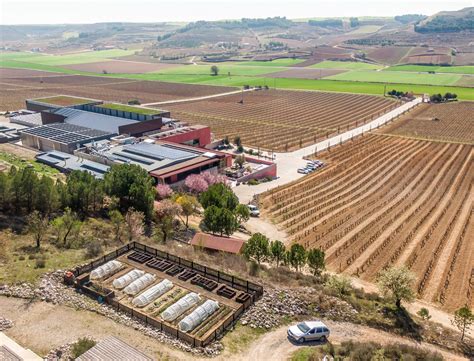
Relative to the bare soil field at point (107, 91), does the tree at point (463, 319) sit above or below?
below

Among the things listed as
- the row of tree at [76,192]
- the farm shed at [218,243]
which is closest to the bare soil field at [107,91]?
the row of tree at [76,192]

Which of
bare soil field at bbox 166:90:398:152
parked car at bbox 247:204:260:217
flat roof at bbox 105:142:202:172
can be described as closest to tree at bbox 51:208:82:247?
flat roof at bbox 105:142:202:172

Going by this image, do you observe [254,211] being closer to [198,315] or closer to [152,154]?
[152,154]

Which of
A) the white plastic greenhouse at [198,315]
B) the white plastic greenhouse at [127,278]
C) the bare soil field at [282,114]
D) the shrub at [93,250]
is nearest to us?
the white plastic greenhouse at [198,315]

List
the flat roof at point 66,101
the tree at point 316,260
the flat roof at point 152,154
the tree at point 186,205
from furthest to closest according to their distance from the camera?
the flat roof at point 66,101
the flat roof at point 152,154
the tree at point 186,205
the tree at point 316,260

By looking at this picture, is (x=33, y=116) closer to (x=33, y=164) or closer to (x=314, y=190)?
(x=33, y=164)

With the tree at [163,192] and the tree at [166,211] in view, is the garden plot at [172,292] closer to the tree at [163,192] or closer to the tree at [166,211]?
the tree at [166,211]

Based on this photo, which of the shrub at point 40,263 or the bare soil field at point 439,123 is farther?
the bare soil field at point 439,123

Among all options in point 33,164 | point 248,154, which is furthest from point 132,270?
point 248,154

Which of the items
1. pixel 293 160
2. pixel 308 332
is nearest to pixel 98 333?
pixel 308 332
